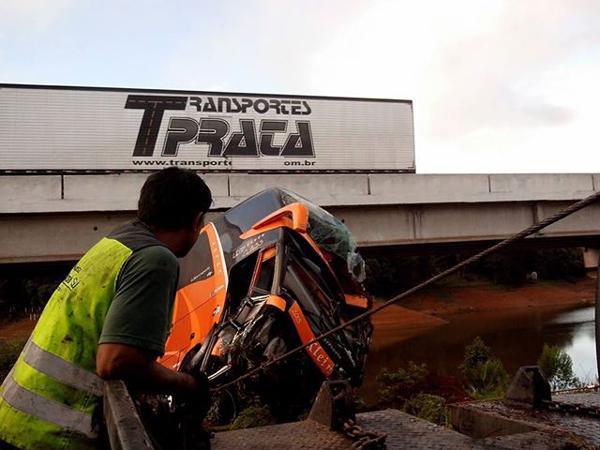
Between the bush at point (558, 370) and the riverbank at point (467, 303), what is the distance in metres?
17.7

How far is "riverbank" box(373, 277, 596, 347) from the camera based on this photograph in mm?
35000

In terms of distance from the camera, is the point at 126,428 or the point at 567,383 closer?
the point at 126,428

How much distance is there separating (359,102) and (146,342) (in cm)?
1529

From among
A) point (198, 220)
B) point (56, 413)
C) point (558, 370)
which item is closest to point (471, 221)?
point (558, 370)

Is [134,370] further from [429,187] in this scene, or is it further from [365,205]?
[429,187]

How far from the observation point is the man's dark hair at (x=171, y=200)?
215 centimetres

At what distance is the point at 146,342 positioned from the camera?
1.82 metres

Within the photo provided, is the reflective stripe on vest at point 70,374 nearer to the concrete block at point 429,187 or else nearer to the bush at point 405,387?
Result: the bush at point 405,387

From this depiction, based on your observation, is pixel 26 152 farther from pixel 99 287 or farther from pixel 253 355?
pixel 99 287

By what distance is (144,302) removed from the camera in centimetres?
183

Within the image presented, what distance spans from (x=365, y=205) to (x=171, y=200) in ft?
38.8

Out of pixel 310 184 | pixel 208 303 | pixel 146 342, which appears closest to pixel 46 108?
pixel 310 184

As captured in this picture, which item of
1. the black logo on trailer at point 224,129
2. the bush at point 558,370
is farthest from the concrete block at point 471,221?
the bush at point 558,370

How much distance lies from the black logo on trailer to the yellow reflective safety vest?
43.1 feet
